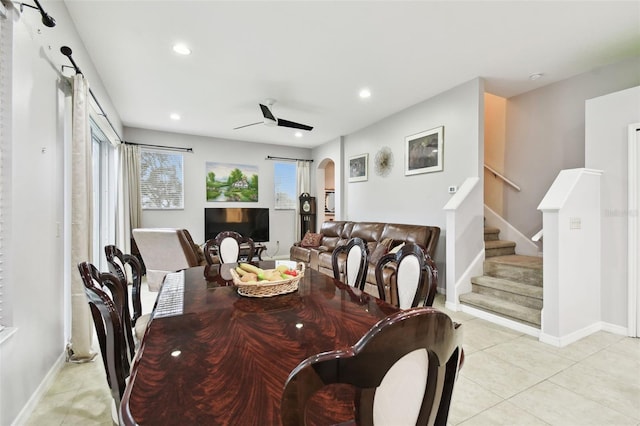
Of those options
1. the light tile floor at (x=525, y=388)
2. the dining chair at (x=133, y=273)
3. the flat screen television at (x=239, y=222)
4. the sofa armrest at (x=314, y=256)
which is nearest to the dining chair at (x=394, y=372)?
the light tile floor at (x=525, y=388)

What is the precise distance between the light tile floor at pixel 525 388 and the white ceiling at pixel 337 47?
2.87 m

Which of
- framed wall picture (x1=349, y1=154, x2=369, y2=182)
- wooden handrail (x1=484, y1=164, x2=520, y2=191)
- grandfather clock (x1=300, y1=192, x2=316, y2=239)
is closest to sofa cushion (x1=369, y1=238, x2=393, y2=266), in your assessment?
framed wall picture (x1=349, y1=154, x2=369, y2=182)

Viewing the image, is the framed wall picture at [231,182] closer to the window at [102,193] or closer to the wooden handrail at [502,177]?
the window at [102,193]

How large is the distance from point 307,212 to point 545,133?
4.97 meters

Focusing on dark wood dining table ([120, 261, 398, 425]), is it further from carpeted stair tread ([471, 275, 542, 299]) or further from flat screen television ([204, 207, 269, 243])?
flat screen television ([204, 207, 269, 243])

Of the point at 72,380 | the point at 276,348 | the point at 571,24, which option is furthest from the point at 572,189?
the point at 72,380

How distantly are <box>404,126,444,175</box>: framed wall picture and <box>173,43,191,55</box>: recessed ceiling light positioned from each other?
330cm

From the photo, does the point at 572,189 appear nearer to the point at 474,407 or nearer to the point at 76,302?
the point at 474,407

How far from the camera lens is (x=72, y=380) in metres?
2.10

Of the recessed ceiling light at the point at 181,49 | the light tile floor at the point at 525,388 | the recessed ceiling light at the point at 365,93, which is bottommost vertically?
the light tile floor at the point at 525,388

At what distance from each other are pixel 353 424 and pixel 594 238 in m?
3.57

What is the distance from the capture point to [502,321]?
10.3ft

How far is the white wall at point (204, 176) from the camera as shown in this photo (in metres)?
6.04

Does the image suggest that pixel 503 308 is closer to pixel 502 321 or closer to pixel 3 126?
pixel 502 321
